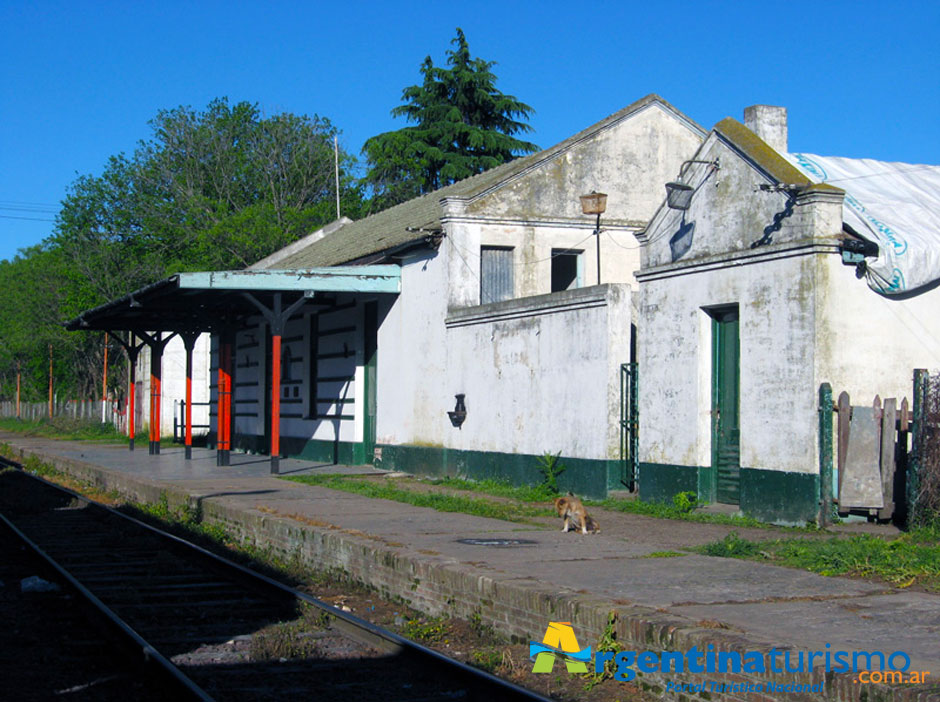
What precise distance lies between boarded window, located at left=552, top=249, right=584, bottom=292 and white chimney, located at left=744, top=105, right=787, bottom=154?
614cm

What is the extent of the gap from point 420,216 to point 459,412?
218 inches

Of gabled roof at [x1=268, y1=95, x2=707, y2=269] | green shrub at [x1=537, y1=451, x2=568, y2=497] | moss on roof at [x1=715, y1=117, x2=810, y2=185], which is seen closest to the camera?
moss on roof at [x1=715, y1=117, x2=810, y2=185]

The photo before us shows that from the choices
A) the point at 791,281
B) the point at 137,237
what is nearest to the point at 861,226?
the point at 791,281

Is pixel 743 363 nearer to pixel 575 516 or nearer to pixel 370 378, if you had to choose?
pixel 575 516

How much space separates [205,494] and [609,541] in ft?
23.2

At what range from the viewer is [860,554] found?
872 cm

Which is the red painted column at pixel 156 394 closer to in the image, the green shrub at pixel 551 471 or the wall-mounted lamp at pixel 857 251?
the green shrub at pixel 551 471

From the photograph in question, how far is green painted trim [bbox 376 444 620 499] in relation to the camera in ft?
48.6

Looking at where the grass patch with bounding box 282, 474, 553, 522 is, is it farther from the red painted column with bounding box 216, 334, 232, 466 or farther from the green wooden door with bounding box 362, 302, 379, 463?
the red painted column with bounding box 216, 334, 232, 466

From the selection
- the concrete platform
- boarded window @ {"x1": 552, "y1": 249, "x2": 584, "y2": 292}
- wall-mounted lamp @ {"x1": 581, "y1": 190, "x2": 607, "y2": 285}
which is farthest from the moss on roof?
boarded window @ {"x1": 552, "y1": 249, "x2": 584, "y2": 292}

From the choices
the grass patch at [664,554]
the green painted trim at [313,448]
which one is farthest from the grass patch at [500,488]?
the grass patch at [664,554]

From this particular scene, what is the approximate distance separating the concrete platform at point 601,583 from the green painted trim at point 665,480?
71 centimetres

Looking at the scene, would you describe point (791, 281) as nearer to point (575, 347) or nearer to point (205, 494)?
point (575, 347)

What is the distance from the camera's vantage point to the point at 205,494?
1526 cm
